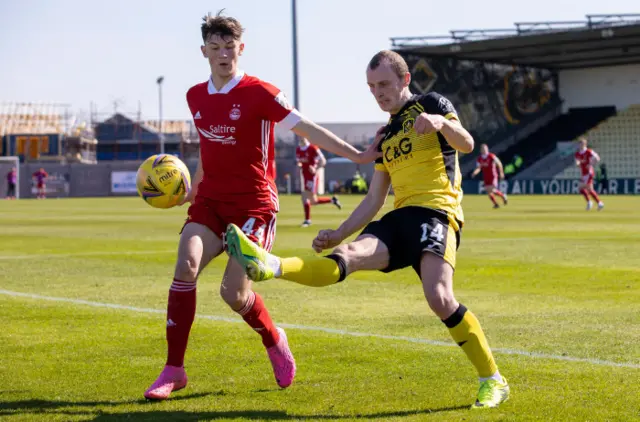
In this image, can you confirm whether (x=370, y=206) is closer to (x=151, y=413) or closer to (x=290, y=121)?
(x=290, y=121)

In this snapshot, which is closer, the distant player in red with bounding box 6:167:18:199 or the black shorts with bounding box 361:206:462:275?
the black shorts with bounding box 361:206:462:275

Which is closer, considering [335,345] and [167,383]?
[167,383]

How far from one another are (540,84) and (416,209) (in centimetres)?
6232

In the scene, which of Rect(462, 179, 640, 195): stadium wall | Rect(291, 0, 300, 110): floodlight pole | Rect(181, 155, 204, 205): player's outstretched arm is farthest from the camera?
Rect(462, 179, 640, 195): stadium wall

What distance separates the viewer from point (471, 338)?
5.66 m

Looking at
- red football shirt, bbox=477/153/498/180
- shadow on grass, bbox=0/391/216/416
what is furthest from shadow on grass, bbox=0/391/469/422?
red football shirt, bbox=477/153/498/180

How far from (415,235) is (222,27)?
5.54 ft

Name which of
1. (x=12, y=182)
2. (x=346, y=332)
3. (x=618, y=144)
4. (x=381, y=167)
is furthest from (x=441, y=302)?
(x=618, y=144)

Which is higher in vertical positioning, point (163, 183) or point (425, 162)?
point (425, 162)

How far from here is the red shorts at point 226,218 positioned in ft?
20.6

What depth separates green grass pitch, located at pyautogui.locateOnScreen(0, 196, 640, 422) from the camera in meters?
5.71

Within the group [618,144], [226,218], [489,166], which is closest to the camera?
[226,218]

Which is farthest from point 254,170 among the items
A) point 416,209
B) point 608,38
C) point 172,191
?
point 608,38

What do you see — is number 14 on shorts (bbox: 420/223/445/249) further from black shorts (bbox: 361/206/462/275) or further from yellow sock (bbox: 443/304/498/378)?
yellow sock (bbox: 443/304/498/378)
